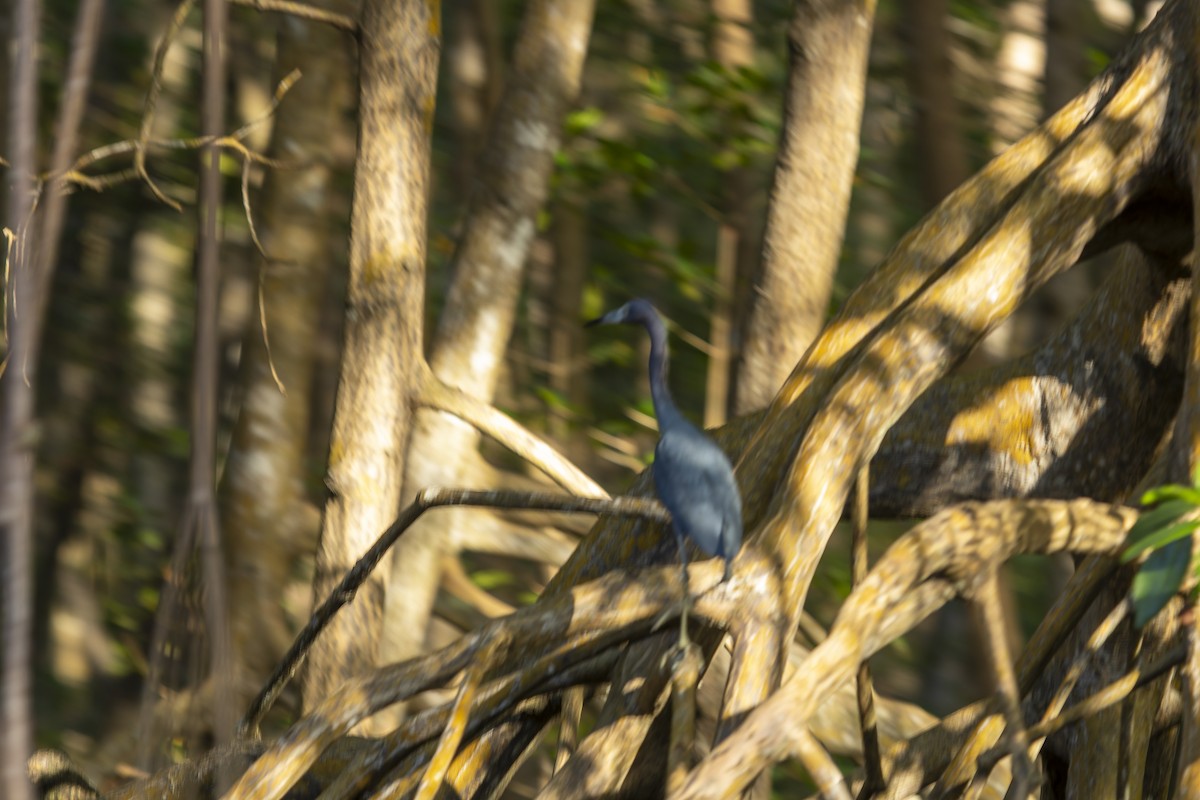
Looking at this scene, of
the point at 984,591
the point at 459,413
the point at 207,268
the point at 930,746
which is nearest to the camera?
the point at 207,268

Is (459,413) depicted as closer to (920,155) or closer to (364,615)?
(364,615)

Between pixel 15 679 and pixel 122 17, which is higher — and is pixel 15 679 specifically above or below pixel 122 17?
below

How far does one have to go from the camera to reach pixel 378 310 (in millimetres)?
3248

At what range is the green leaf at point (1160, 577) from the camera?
160 centimetres

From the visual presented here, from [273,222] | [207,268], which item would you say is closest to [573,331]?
[273,222]

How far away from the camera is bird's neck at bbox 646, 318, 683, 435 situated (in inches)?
86.0

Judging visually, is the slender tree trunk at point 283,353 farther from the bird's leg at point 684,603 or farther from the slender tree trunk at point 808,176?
the bird's leg at point 684,603

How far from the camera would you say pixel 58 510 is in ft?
24.8

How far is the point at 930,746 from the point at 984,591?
0.61 metres

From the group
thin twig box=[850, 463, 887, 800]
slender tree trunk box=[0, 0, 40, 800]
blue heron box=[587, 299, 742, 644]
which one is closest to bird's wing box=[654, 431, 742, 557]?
blue heron box=[587, 299, 742, 644]

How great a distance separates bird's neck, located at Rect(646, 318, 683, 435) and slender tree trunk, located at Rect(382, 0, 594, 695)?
192cm

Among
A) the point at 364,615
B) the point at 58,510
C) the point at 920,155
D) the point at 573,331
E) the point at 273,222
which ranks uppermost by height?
the point at 920,155

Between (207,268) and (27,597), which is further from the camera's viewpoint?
(207,268)

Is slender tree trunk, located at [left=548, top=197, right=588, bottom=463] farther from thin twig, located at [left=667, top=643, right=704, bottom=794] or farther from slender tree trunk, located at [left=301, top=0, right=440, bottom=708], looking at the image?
thin twig, located at [left=667, top=643, right=704, bottom=794]
